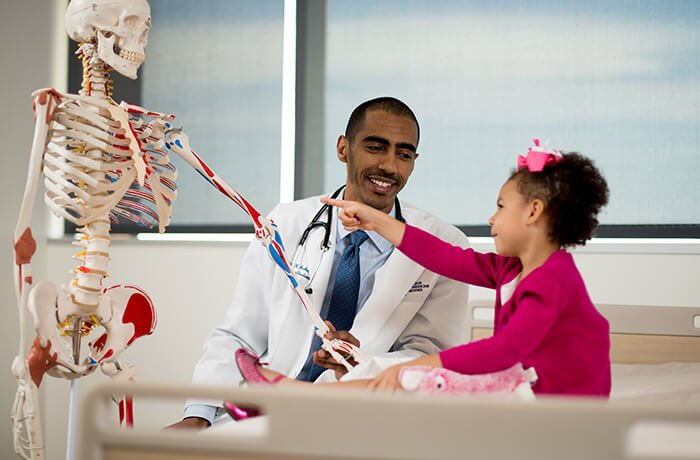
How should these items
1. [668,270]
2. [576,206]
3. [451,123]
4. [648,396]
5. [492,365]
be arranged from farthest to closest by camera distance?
1. [451,123]
2. [668,270]
3. [648,396]
4. [576,206]
5. [492,365]

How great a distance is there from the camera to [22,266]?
163cm

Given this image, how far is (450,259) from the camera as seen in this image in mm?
1787

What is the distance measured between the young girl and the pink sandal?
0.57m

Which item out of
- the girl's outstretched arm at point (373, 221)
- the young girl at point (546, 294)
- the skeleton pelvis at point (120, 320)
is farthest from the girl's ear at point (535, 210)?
the skeleton pelvis at point (120, 320)

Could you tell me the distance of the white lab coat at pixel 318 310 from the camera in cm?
206

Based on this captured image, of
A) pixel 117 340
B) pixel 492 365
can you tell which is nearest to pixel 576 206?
pixel 492 365

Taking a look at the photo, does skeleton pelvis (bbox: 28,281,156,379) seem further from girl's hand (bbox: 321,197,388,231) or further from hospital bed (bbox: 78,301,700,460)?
hospital bed (bbox: 78,301,700,460)

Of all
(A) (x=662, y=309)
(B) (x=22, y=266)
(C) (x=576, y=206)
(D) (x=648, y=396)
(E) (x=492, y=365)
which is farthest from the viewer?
(A) (x=662, y=309)

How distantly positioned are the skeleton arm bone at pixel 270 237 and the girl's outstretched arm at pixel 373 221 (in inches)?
8.0

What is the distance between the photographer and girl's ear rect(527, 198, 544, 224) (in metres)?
1.52

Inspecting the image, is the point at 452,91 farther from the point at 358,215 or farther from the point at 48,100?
the point at 48,100

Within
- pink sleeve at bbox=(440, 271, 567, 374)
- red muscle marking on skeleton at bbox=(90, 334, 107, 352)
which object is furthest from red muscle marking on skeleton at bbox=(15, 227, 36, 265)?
pink sleeve at bbox=(440, 271, 567, 374)

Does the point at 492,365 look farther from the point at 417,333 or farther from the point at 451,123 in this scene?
the point at 451,123

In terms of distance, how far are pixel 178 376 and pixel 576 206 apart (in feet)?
7.39
